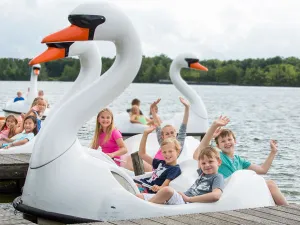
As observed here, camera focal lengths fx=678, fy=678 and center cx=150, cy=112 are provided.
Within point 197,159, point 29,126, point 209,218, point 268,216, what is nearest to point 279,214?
point 268,216

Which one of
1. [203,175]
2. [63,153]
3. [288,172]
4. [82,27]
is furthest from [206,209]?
[288,172]

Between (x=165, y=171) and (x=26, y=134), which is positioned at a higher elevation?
(x=165, y=171)

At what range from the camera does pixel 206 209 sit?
559cm

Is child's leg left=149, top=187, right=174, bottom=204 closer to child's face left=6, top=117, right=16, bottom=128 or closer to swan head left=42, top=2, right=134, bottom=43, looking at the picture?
swan head left=42, top=2, right=134, bottom=43

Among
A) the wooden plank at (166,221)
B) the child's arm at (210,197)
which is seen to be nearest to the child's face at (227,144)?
the child's arm at (210,197)

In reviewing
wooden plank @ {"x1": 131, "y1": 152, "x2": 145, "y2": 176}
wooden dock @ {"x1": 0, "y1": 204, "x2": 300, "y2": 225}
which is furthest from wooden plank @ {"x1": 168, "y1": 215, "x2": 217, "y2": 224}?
wooden plank @ {"x1": 131, "y1": 152, "x2": 145, "y2": 176}

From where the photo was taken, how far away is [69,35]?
5582 mm

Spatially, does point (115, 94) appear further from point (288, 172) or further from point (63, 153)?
point (288, 172)

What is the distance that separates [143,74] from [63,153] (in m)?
107

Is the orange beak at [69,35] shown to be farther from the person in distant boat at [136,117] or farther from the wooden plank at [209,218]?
the person in distant boat at [136,117]

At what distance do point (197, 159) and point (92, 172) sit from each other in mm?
1592

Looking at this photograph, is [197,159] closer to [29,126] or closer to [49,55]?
[49,55]

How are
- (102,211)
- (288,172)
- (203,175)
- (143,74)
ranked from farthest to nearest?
(143,74), (288,172), (203,175), (102,211)

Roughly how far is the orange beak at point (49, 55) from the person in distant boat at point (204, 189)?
1429mm
